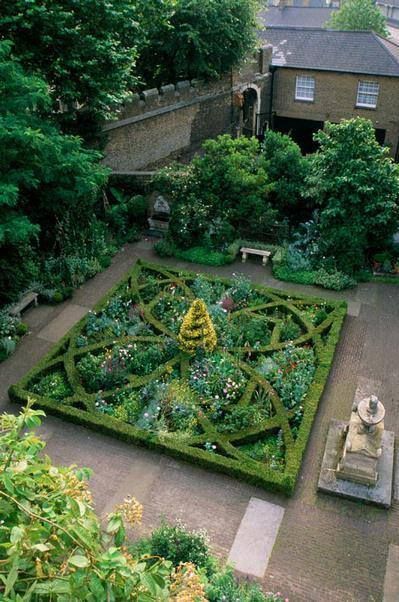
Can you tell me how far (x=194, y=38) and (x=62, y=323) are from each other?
13437 mm

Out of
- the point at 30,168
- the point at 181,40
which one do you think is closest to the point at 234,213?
the point at 30,168

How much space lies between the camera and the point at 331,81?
25656 millimetres

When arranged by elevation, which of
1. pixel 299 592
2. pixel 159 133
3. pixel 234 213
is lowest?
pixel 299 592

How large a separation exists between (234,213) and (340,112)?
11.6m

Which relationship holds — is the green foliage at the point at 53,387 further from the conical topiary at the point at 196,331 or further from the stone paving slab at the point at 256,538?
the stone paving slab at the point at 256,538

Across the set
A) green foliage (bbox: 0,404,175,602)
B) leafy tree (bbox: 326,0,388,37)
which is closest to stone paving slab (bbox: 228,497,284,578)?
green foliage (bbox: 0,404,175,602)

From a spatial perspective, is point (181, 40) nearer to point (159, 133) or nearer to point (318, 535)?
point (159, 133)

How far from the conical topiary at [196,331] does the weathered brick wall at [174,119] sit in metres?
10.3

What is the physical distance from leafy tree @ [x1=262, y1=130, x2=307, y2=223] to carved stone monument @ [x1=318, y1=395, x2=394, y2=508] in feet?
32.6

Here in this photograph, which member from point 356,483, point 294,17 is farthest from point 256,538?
point 294,17

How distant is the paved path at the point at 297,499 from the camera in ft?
29.5

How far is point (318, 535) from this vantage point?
31.6 ft

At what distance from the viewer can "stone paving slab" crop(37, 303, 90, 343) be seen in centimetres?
1491

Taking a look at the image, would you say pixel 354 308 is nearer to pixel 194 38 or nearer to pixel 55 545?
pixel 194 38
